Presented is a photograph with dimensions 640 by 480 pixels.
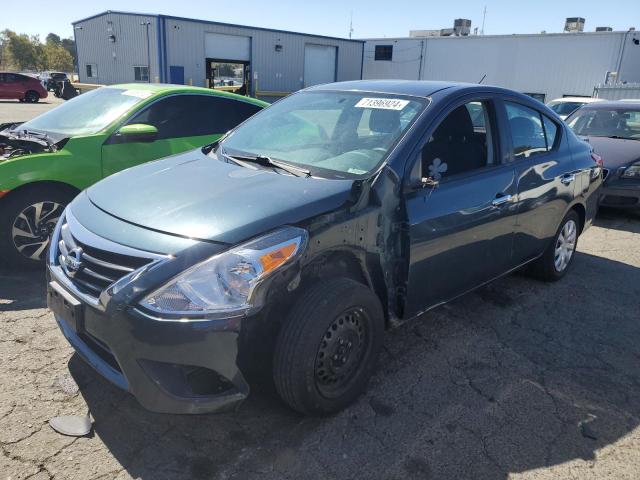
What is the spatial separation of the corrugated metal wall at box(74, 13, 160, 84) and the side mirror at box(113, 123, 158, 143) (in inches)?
952

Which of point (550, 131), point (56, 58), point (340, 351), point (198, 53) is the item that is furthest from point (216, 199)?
point (56, 58)

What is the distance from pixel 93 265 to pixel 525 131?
10.3 ft

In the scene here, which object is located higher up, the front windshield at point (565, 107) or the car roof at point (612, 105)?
the car roof at point (612, 105)

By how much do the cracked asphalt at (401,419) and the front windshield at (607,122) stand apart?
17.3ft

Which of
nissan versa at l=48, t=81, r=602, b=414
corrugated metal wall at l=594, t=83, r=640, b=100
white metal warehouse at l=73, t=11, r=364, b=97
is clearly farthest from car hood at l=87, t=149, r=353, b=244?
white metal warehouse at l=73, t=11, r=364, b=97

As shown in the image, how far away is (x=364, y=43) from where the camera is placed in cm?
3716

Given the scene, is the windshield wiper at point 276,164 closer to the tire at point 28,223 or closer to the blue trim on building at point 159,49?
the tire at point 28,223

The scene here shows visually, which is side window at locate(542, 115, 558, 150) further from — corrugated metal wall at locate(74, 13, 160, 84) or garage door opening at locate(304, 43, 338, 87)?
garage door opening at locate(304, 43, 338, 87)

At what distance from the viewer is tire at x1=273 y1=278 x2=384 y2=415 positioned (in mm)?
2355

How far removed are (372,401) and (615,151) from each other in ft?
21.0

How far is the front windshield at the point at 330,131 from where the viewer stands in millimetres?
3006

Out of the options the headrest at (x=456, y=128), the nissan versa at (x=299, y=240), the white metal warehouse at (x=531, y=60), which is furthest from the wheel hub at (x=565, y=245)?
the white metal warehouse at (x=531, y=60)

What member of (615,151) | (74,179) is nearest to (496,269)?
(74,179)

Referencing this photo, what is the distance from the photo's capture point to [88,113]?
506 cm
